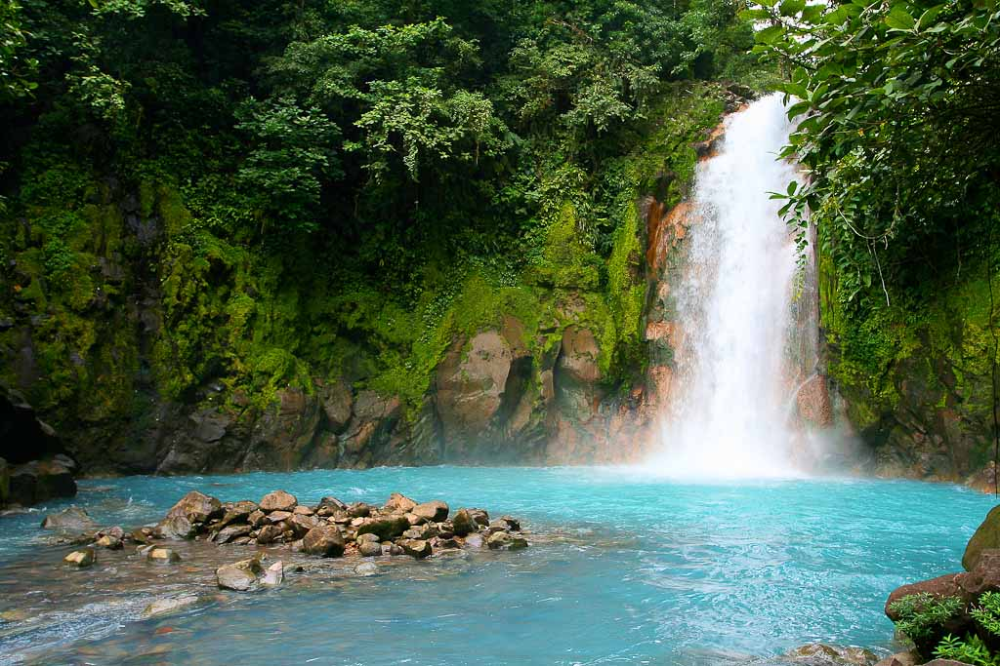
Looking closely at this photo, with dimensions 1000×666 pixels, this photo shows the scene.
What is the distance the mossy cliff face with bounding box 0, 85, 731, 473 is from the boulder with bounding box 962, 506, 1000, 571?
10302 mm

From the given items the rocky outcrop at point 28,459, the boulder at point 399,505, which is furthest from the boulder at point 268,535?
the rocky outcrop at point 28,459

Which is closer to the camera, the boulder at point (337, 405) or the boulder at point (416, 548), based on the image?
the boulder at point (416, 548)

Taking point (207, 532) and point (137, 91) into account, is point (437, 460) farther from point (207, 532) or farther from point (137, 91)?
point (137, 91)

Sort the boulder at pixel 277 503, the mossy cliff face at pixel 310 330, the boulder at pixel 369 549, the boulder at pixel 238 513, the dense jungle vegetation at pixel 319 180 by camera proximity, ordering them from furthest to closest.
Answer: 1. the dense jungle vegetation at pixel 319 180
2. the mossy cliff face at pixel 310 330
3. the boulder at pixel 277 503
4. the boulder at pixel 238 513
5. the boulder at pixel 369 549

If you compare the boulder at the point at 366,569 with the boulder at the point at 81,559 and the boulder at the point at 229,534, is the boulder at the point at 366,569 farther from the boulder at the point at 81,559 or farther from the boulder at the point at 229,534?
the boulder at the point at 81,559

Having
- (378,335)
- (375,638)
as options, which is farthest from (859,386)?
(375,638)

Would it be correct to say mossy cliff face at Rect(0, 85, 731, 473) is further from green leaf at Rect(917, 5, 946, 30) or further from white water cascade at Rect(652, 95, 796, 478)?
green leaf at Rect(917, 5, 946, 30)

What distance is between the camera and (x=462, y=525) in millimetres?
7594

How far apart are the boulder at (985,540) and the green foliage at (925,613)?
1588 mm

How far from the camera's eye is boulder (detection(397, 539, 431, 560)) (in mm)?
6824

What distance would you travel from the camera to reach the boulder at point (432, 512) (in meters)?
8.00

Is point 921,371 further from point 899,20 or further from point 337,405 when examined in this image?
point 337,405

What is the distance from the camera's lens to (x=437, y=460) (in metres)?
15.3

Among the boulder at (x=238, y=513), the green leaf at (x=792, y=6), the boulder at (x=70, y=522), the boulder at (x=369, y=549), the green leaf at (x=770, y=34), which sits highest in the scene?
the green leaf at (x=792, y=6)
